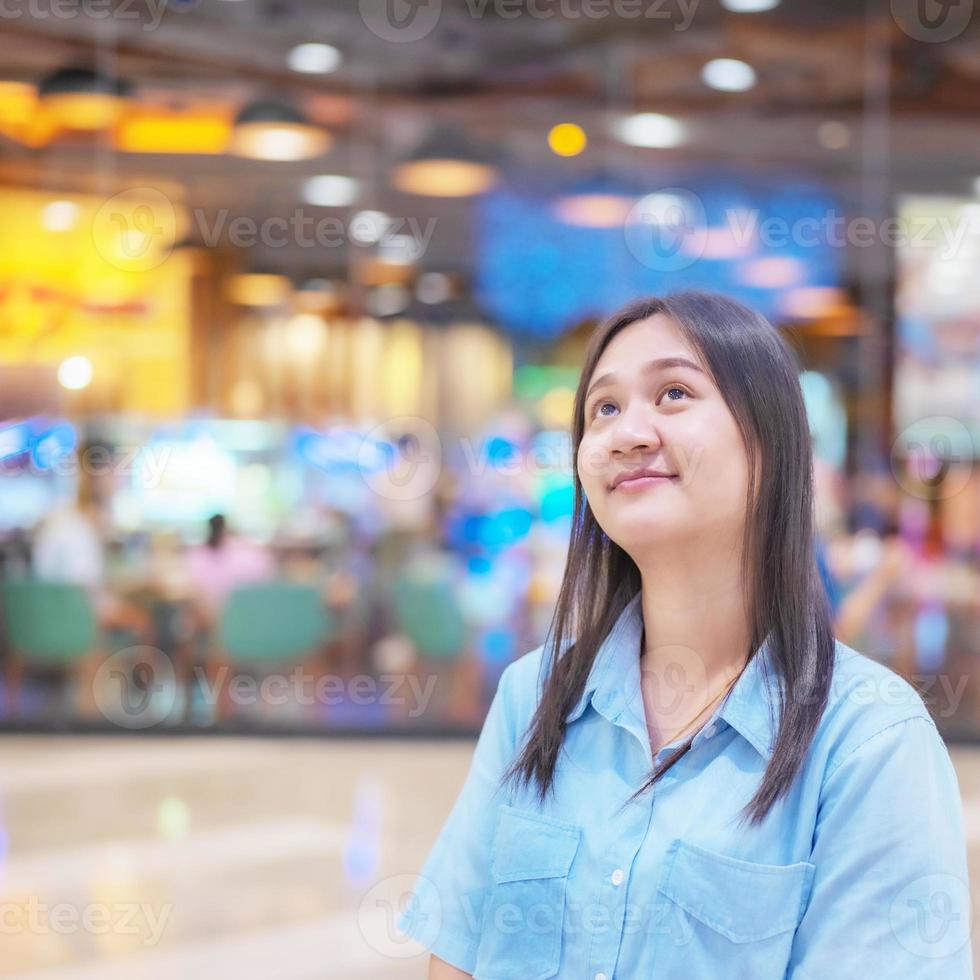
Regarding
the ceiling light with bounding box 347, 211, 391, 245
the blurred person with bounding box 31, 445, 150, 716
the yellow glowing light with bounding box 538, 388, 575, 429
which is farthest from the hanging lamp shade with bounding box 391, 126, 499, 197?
the blurred person with bounding box 31, 445, 150, 716

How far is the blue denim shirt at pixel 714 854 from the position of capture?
1.03 m

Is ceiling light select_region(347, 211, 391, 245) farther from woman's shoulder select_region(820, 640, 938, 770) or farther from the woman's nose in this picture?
woman's shoulder select_region(820, 640, 938, 770)

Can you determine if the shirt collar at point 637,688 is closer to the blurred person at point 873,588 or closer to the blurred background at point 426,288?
the blurred background at point 426,288

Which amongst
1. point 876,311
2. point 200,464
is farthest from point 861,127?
point 200,464

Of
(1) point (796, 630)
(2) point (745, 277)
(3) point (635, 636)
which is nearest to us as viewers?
(1) point (796, 630)

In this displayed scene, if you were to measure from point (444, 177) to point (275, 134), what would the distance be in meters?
0.86

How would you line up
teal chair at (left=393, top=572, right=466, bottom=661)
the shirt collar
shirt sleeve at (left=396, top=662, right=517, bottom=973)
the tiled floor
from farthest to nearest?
1. teal chair at (left=393, top=572, right=466, bottom=661)
2. the tiled floor
3. shirt sleeve at (left=396, top=662, right=517, bottom=973)
4. the shirt collar

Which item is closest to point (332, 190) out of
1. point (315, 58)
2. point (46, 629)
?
point (315, 58)

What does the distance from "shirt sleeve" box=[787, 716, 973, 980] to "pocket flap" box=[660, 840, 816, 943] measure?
0.02m

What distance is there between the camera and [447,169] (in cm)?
598

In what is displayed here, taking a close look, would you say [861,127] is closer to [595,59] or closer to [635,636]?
[595,59]

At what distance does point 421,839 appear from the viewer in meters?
4.18

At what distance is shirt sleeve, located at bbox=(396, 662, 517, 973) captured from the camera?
4.11 feet

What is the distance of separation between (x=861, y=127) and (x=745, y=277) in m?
0.93
